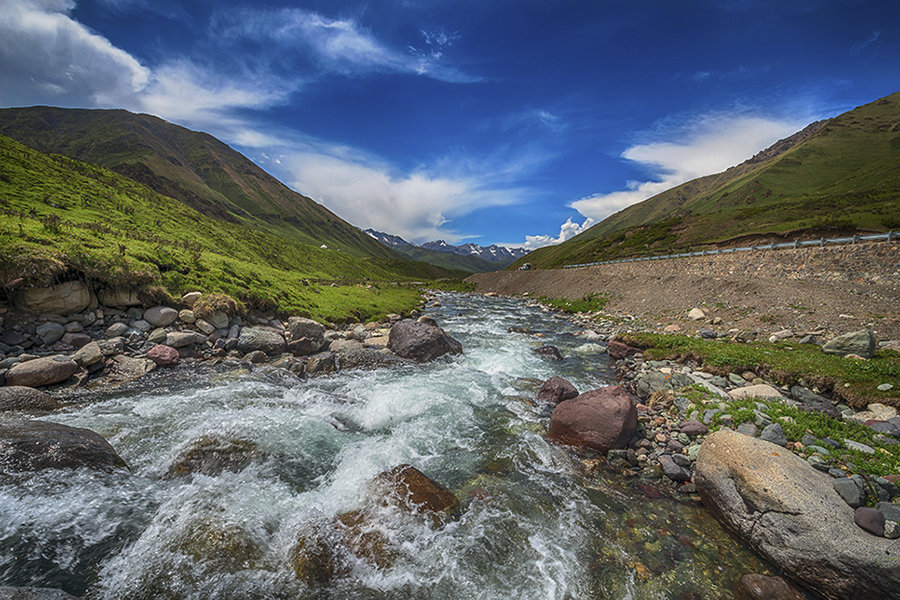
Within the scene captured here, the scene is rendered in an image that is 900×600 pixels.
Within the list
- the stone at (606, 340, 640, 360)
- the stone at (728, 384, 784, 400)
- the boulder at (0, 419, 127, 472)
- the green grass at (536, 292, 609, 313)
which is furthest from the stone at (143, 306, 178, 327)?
the green grass at (536, 292, 609, 313)

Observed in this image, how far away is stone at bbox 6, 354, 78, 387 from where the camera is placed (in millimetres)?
10266

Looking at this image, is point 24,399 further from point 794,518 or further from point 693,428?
point 693,428

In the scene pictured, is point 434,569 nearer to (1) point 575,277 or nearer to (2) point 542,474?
(2) point 542,474

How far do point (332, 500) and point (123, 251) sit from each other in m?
17.5

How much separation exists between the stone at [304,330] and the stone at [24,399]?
9.08 m

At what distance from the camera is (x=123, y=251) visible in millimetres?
15508

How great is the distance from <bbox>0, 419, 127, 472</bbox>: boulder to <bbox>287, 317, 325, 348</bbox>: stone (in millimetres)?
10574

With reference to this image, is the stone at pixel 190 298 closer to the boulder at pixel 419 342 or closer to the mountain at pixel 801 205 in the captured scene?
the boulder at pixel 419 342

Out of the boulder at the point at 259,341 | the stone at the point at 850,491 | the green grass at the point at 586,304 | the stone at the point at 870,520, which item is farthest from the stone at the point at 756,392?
the green grass at the point at 586,304

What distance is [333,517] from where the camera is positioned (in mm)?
6645

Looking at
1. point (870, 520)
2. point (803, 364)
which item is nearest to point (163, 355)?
point (870, 520)

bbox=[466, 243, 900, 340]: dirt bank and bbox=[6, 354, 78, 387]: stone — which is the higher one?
bbox=[466, 243, 900, 340]: dirt bank

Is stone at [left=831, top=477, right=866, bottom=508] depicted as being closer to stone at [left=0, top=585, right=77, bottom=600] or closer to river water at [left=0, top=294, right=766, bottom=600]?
river water at [left=0, top=294, right=766, bottom=600]

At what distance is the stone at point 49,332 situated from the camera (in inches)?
461
